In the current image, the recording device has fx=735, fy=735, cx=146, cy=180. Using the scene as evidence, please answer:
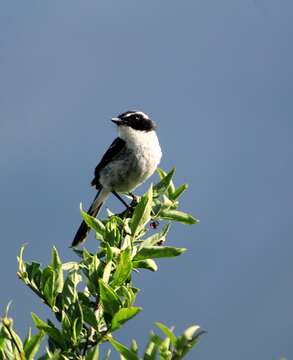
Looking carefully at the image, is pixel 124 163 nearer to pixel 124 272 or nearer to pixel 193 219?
pixel 193 219

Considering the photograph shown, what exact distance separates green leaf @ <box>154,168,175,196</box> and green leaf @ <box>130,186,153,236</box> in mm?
719

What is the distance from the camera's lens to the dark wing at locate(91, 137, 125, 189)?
35.1 ft

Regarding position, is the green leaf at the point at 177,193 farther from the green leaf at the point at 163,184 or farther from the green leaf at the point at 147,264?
the green leaf at the point at 147,264

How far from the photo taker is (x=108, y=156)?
10.8 metres

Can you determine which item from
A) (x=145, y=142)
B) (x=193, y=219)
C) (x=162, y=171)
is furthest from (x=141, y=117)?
(x=193, y=219)

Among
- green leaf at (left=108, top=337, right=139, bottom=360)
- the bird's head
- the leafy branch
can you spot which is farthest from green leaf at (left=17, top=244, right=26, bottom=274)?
the bird's head

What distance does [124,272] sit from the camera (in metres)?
3.73

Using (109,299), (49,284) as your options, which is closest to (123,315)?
(109,299)

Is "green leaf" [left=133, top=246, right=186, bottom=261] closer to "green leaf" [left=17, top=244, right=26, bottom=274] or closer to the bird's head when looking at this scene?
"green leaf" [left=17, top=244, right=26, bottom=274]

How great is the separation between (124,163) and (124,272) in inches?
267

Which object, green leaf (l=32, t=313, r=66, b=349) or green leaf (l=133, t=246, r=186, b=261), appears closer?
green leaf (l=32, t=313, r=66, b=349)

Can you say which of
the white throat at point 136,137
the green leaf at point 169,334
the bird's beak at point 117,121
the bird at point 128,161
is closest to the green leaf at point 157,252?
the green leaf at point 169,334

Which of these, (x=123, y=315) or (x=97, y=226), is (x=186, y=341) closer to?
(x=123, y=315)

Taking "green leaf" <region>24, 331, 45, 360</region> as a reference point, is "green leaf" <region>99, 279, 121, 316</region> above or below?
above
